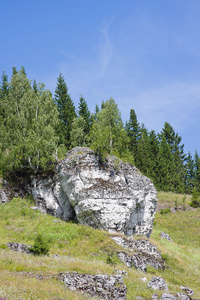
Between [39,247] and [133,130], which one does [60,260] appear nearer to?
[39,247]

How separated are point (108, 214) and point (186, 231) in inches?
1022

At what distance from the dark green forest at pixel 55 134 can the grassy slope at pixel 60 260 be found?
281 inches

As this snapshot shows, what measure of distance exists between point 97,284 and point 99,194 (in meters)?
15.0

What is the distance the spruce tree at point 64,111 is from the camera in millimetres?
55438

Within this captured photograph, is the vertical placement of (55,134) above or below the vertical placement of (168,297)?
above

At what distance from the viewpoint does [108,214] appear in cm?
2997

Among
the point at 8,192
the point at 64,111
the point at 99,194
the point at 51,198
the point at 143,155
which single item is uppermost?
the point at 64,111

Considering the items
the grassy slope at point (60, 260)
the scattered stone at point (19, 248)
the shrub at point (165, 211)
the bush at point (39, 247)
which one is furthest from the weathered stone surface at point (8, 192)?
the shrub at point (165, 211)

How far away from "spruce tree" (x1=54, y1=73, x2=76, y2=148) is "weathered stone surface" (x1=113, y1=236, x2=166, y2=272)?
2934 centimetres

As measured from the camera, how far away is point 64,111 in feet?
193

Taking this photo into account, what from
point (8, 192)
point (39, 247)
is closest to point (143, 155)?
point (8, 192)

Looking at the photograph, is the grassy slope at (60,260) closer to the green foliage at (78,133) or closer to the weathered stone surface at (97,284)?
the weathered stone surface at (97,284)

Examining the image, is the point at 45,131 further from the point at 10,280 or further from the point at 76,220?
the point at 10,280

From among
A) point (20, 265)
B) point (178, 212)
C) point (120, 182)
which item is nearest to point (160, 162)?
point (178, 212)
